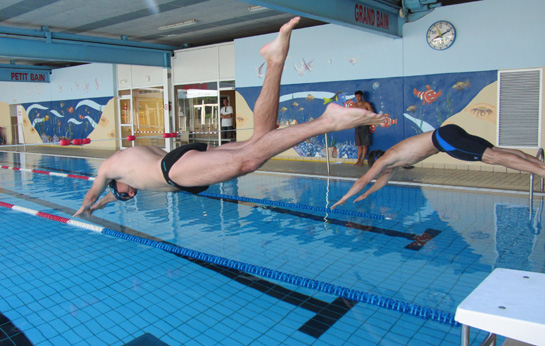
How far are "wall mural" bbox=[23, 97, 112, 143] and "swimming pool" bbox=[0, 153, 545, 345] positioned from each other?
10769 mm

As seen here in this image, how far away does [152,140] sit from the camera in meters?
16.1

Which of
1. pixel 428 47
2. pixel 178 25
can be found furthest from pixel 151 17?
pixel 428 47

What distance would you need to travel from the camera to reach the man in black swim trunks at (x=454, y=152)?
8.64ft

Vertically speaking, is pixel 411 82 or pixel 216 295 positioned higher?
pixel 411 82

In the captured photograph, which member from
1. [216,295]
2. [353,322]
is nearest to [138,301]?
[216,295]

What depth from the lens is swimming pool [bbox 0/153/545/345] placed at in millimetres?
2750

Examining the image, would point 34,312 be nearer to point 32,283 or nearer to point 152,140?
point 32,283

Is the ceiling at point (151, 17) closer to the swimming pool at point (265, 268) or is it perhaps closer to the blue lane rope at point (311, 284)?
the swimming pool at point (265, 268)

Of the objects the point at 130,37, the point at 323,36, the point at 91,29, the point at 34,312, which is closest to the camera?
the point at 34,312

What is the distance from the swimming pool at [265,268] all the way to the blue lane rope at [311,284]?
12mm

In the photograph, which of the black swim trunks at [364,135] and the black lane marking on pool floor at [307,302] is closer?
the black lane marking on pool floor at [307,302]

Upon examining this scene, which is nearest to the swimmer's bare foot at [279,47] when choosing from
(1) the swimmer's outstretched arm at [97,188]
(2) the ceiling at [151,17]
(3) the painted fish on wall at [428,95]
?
(1) the swimmer's outstretched arm at [97,188]

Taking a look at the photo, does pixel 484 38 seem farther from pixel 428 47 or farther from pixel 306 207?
pixel 306 207

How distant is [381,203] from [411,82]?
12.7ft
